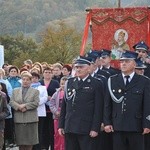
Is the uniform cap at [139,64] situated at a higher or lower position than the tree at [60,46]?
lower

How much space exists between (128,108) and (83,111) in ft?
2.21

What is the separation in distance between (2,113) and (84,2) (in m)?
134

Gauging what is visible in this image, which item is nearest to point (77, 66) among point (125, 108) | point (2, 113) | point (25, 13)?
point (125, 108)

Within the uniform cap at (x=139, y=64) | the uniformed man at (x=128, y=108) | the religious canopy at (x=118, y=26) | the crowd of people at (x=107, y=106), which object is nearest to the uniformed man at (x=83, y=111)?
the crowd of people at (x=107, y=106)

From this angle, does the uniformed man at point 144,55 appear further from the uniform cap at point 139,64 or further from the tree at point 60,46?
the tree at point 60,46

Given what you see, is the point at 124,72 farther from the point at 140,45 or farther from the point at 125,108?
the point at 140,45

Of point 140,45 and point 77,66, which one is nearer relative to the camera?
point 77,66

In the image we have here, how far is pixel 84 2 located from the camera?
14125 cm

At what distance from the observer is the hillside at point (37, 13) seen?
112119 mm

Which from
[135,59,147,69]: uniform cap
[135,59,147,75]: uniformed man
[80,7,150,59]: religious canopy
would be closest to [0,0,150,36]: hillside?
[80,7,150,59]: religious canopy

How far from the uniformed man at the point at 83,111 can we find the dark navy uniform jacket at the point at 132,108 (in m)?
0.22

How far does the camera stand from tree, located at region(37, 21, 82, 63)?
38.6 metres

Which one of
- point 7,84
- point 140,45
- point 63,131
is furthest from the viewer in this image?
point 7,84

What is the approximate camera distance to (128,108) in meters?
6.79
